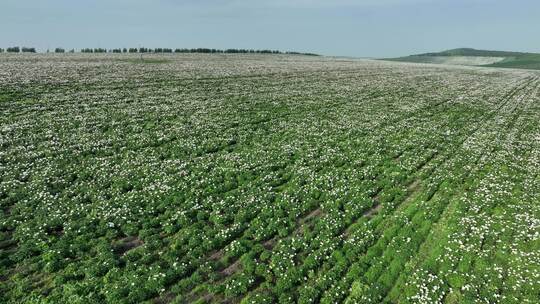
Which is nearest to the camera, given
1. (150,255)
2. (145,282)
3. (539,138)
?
(145,282)

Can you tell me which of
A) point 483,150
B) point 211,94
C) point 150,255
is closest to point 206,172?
point 150,255

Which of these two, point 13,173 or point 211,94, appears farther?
point 211,94

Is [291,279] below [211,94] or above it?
below

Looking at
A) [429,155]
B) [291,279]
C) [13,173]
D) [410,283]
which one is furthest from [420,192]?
[13,173]

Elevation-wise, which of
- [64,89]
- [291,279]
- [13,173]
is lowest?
[291,279]

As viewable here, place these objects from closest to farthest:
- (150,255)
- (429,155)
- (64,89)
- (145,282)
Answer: (145,282)
(150,255)
(429,155)
(64,89)

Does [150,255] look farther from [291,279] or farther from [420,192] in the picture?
[420,192]
